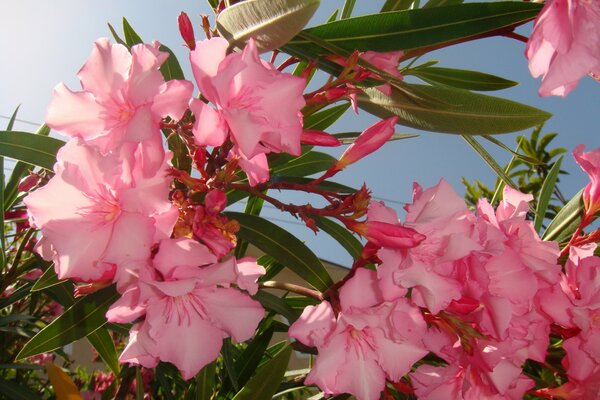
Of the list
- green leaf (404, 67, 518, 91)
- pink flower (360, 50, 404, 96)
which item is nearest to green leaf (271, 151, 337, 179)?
green leaf (404, 67, 518, 91)

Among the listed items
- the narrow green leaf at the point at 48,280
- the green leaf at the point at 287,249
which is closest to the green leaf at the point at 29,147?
the narrow green leaf at the point at 48,280

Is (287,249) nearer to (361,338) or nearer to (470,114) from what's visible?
(361,338)

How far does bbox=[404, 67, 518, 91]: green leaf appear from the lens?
95cm

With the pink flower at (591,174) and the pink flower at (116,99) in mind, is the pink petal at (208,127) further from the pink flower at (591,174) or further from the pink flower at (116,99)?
the pink flower at (591,174)

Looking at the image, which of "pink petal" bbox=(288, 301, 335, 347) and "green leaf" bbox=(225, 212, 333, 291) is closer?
"pink petal" bbox=(288, 301, 335, 347)

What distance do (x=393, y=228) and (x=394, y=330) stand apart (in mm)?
121

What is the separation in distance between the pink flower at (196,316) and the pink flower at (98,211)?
5 cm

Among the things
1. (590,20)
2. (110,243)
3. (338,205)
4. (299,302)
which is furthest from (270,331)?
(590,20)

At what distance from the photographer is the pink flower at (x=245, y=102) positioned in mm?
531

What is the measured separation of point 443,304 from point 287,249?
1.01ft

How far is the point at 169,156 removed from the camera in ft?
1.84

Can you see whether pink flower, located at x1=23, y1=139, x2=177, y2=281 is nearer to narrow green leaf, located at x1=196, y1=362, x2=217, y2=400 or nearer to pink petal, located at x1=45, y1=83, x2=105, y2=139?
pink petal, located at x1=45, y1=83, x2=105, y2=139

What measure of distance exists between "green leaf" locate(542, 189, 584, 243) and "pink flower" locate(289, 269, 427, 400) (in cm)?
60

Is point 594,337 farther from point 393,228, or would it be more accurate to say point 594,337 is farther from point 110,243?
point 110,243
